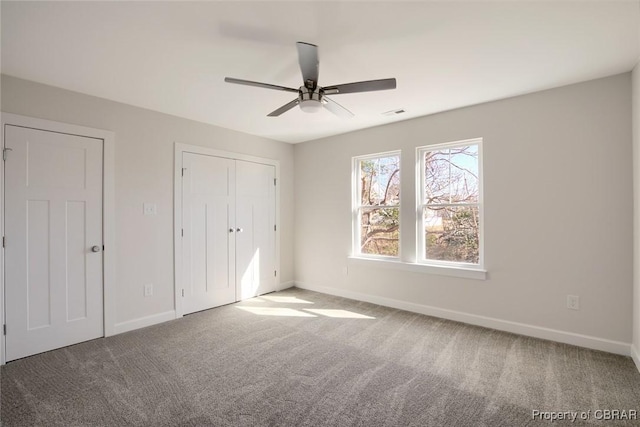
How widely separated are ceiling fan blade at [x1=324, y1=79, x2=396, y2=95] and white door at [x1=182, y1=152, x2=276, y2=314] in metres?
2.39

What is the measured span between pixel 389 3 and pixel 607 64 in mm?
2074

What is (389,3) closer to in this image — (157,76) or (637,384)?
(157,76)

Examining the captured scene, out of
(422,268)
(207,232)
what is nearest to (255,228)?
(207,232)

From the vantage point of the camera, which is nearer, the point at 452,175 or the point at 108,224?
the point at 108,224

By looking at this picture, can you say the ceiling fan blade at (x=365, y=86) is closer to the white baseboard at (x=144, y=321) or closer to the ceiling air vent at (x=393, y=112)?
the ceiling air vent at (x=393, y=112)

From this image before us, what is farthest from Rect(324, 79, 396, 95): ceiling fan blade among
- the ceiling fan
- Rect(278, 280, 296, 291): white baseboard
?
Rect(278, 280, 296, 291): white baseboard

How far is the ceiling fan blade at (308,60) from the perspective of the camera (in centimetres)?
194

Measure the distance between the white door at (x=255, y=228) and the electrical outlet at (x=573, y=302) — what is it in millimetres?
3740

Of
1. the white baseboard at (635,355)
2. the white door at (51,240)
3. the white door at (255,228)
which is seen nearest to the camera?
the white baseboard at (635,355)

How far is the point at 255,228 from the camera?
462cm

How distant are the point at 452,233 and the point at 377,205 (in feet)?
3.57

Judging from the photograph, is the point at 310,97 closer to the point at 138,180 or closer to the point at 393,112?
the point at 393,112

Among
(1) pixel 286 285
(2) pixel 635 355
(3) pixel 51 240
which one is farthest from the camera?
(1) pixel 286 285

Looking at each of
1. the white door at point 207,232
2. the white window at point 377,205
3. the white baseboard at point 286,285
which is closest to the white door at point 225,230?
the white door at point 207,232
